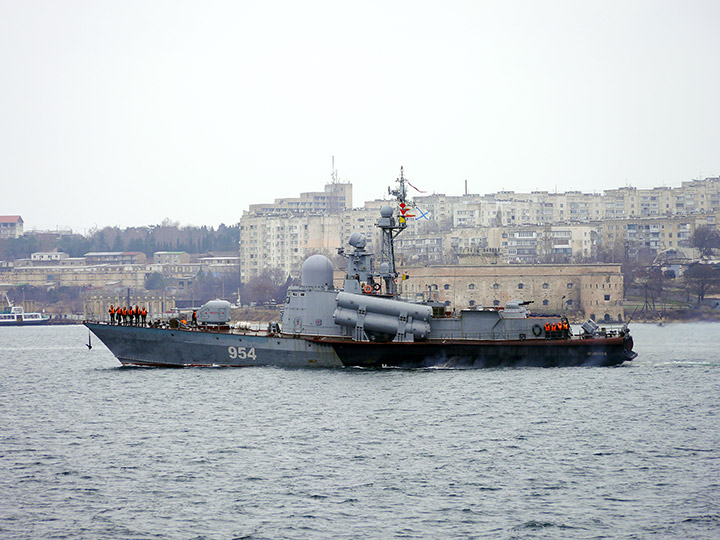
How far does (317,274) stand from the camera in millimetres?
51656

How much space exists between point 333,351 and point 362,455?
18.2 meters

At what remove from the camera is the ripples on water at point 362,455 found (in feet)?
81.6

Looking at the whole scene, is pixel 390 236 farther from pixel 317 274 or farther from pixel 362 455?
pixel 362 455

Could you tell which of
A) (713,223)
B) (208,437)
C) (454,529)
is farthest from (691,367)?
(713,223)

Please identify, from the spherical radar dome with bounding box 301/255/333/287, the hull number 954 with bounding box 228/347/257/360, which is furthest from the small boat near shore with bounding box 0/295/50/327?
the spherical radar dome with bounding box 301/255/333/287

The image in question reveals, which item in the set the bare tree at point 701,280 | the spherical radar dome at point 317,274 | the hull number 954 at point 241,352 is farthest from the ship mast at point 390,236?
the bare tree at point 701,280

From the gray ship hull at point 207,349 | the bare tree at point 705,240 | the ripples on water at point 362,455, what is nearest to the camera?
the ripples on water at point 362,455

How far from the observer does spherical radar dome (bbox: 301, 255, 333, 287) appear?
51.6 meters

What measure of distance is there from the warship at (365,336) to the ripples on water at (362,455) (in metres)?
1.10

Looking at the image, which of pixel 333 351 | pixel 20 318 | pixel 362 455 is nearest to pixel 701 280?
pixel 333 351

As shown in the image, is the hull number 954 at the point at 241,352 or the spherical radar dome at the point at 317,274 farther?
the spherical radar dome at the point at 317,274

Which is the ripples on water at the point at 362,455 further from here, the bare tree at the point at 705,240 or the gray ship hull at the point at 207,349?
the bare tree at the point at 705,240

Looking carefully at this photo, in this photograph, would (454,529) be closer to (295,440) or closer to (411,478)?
(411,478)

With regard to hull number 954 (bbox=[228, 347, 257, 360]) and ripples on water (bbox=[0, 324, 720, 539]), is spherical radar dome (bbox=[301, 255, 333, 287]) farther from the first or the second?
ripples on water (bbox=[0, 324, 720, 539])
